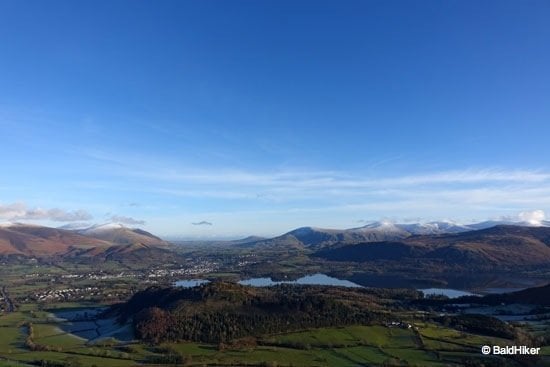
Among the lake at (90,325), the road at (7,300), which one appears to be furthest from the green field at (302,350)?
the road at (7,300)

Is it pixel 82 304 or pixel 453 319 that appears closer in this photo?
pixel 453 319

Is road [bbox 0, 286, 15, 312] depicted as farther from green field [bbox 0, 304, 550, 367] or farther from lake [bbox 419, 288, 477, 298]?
lake [bbox 419, 288, 477, 298]

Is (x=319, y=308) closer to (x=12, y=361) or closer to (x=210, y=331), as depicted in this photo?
(x=210, y=331)

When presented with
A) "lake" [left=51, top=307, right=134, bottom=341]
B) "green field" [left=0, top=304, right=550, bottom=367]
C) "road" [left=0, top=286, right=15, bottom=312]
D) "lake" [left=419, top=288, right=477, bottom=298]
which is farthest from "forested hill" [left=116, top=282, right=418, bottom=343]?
"lake" [left=419, top=288, right=477, bottom=298]

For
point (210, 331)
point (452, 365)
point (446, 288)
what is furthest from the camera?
point (446, 288)

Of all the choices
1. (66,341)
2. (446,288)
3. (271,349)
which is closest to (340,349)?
(271,349)

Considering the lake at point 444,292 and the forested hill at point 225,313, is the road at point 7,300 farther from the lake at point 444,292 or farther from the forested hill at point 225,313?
the lake at point 444,292

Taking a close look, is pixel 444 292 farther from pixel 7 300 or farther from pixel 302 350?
pixel 7 300

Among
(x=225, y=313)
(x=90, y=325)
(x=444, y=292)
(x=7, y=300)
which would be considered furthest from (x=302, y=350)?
(x=7, y=300)
